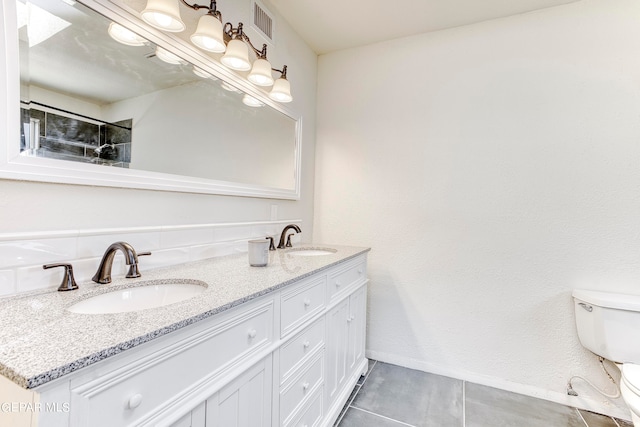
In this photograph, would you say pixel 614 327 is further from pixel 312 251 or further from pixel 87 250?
pixel 87 250

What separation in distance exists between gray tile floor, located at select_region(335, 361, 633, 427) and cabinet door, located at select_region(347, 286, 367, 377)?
192 millimetres

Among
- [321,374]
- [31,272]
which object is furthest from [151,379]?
[321,374]

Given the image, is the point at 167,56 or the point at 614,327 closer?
the point at 167,56

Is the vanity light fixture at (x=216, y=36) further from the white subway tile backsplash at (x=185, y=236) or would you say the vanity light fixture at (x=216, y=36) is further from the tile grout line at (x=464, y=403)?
the tile grout line at (x=464, y=403)

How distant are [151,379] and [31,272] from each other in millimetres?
552

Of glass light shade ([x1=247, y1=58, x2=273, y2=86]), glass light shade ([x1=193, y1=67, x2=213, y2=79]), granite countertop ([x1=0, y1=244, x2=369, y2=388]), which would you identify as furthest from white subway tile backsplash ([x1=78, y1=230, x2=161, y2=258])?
glass light shade ([x1=247, y1=58, x2=273, y2=86])

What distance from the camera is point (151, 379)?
25.1 inches

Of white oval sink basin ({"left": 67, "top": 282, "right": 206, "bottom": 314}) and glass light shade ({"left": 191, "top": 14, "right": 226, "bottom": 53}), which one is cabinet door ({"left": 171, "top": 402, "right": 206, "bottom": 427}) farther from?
glass light shade ({"left": 191, "top": 14, "right": 226, "bottom": 53})

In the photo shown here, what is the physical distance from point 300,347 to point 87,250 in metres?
0.86

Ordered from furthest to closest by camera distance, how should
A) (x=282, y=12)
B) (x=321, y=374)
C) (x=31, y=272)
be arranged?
(x=282, y=12) → (x=321, y=374) → (x=31, y=272)

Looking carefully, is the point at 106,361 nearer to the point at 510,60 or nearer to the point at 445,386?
the point at 445,386

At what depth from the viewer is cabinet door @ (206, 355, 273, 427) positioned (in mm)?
800

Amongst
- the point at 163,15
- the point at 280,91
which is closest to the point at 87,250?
the point at 163,15

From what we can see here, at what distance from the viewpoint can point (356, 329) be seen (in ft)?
6.15
